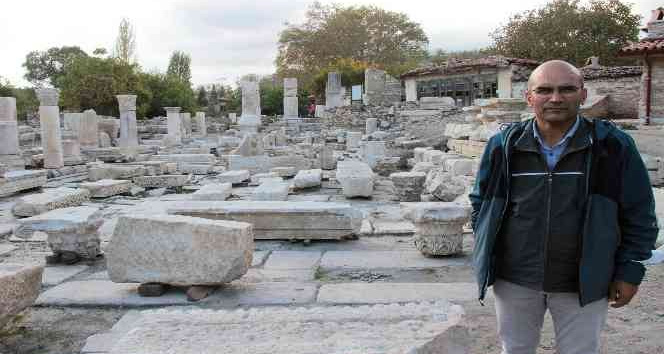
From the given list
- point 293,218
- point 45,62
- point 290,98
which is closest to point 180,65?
point 45,62

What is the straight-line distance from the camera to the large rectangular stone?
6090 millimetres

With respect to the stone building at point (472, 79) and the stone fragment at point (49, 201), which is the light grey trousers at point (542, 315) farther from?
the stone building at point (472, 79)

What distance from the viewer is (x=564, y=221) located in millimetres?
2193

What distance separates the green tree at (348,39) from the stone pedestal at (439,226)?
40.8 metres

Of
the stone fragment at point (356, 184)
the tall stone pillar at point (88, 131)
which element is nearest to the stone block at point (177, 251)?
the stone fragment at point (356, 184)

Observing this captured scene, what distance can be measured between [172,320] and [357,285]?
2112 millimetres

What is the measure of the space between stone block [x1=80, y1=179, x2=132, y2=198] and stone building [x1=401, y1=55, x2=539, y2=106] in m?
19.0

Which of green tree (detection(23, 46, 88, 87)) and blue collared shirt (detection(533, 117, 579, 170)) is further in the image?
green tree (detection(23, 46, 88, 87))

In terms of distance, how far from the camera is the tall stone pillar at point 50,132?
15109 mm

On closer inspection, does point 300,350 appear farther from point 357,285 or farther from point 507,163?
point 357,285

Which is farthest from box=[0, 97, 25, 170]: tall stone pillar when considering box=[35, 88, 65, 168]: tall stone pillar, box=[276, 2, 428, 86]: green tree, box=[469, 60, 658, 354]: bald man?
box=[276, 2, 428, 86]: green tree

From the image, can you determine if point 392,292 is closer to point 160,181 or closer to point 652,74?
point 160,181

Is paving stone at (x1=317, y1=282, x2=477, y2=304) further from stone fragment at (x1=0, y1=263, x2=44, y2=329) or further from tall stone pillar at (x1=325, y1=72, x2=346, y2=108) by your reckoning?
tall stone pillar at (x1=325, y1=72, x2=346, y2=108)

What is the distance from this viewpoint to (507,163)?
2301 mm
